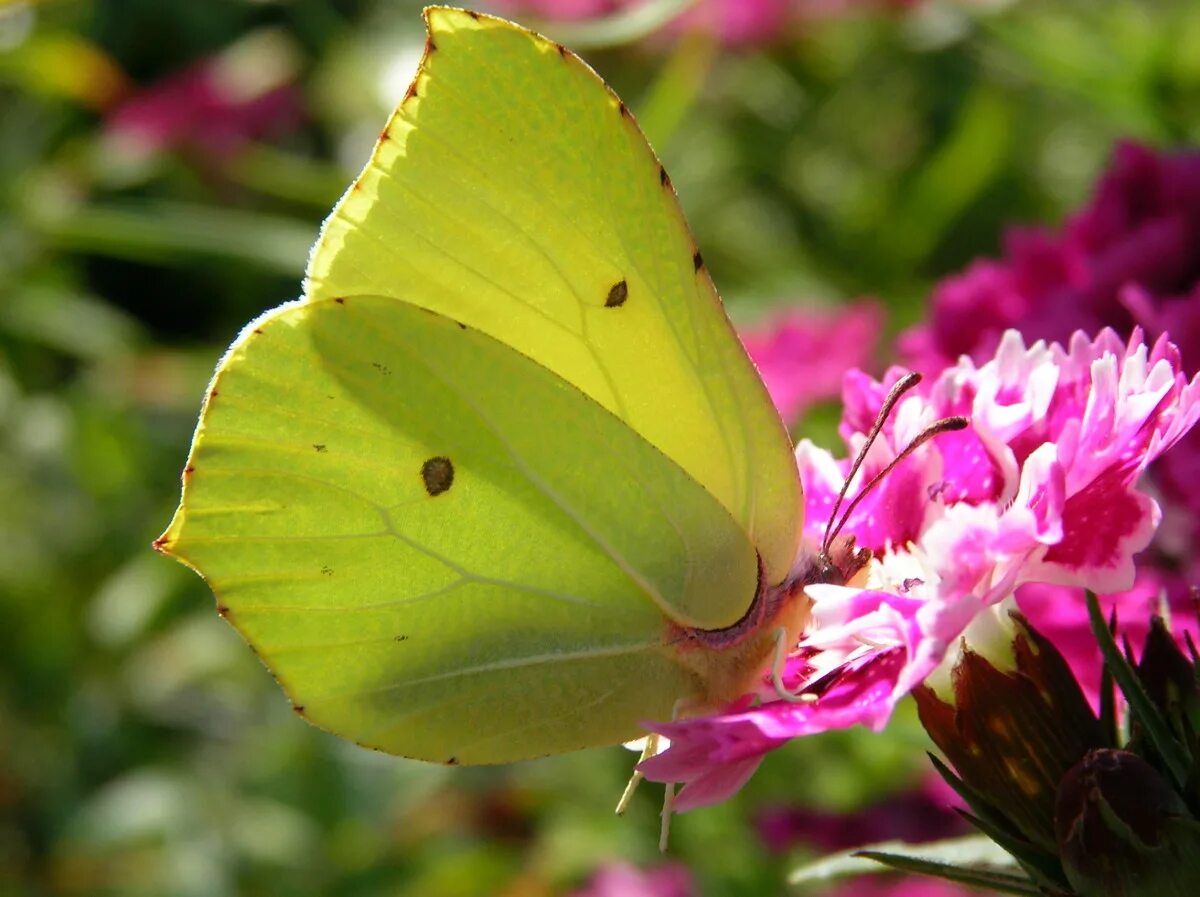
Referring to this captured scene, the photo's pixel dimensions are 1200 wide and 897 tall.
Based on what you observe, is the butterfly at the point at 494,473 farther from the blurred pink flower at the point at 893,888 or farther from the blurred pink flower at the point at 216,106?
the blurred pink flower at the point at 216,106

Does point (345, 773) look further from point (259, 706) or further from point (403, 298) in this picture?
point (403, 298)

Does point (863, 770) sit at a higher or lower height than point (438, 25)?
lower

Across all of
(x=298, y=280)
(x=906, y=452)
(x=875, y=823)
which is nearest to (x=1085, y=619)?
(x=906, y=452)

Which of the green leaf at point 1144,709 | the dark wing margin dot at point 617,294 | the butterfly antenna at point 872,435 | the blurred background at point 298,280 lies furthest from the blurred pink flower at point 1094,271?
the blurred background at point 298,280

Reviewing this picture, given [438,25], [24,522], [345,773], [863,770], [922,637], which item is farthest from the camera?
[24,522]

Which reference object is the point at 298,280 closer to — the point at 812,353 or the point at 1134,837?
the point at 812,353

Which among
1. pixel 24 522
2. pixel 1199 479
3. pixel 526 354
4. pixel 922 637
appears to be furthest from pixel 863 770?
pixel 24 522

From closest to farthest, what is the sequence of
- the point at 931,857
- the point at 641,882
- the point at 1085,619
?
the point at 931,857 → the point at 1085,619 → the point at 641,882
